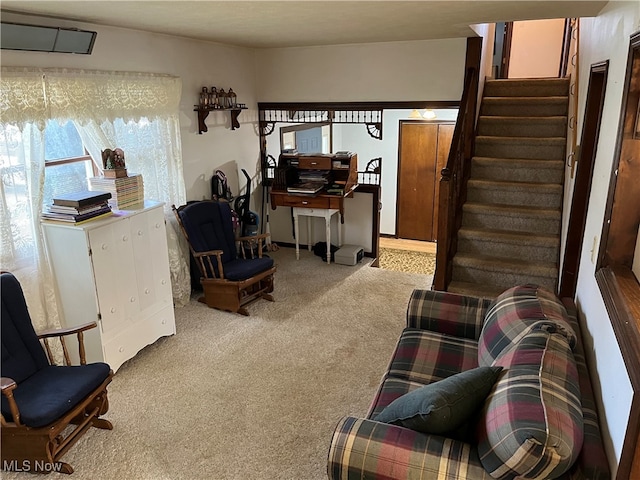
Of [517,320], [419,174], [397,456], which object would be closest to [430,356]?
[517,320]

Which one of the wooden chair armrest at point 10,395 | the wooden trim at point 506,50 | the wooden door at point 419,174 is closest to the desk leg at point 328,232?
the wooden door at point 419,174

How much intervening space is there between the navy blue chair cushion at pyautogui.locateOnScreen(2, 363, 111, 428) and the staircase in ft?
8.28

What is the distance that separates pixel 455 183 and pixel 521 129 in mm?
1280

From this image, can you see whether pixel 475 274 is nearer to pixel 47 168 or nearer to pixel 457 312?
pixel 457 312

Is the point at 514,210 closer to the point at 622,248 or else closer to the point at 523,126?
the point at 523,126

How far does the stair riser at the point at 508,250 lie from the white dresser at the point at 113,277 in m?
2.41

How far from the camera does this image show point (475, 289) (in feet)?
11.9

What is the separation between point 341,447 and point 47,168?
2.72 meters

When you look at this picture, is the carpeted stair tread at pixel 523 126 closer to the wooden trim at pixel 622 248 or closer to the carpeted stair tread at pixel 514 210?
the carpeted stair tread at pixel 514 210

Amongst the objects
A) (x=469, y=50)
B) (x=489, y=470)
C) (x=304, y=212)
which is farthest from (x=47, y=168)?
(x=469, y=50)

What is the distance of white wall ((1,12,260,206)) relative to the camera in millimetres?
3162

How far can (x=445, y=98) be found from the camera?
15.1 feet

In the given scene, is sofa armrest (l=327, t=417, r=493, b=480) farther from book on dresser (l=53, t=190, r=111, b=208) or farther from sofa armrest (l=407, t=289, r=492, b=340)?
book on dresser (l=53, t=190, r=111, b=208)

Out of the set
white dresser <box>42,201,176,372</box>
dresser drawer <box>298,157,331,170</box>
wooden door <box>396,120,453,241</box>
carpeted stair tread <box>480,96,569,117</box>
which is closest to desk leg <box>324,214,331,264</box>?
dresser drawer <box>298,157,331,170</box>
